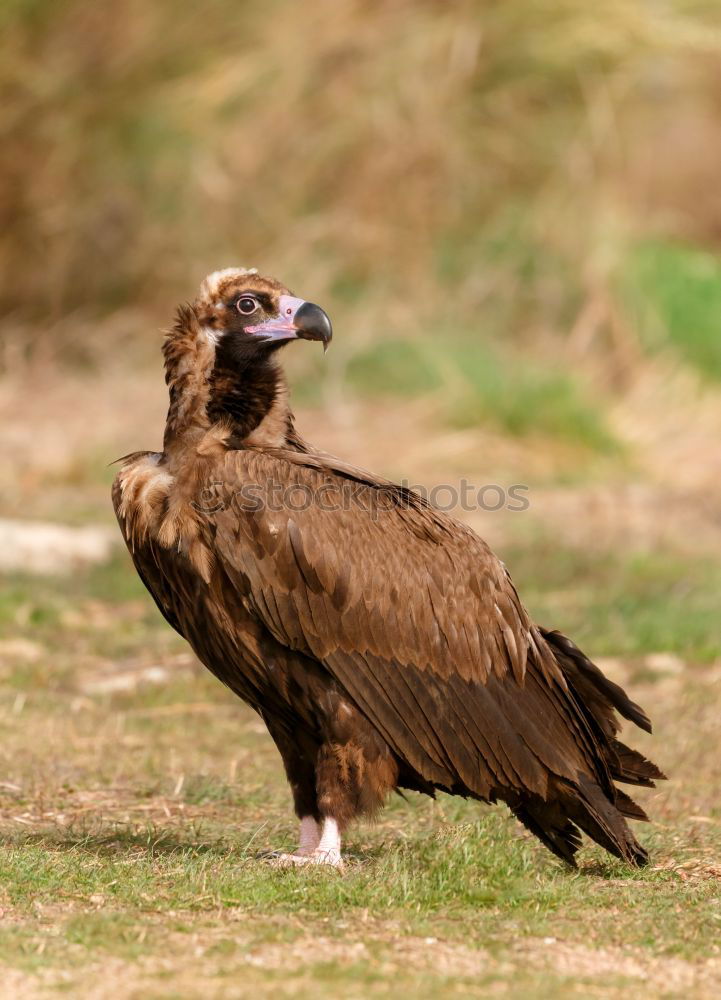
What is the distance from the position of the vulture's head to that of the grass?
5.51 ft

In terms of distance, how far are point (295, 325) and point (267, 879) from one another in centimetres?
184

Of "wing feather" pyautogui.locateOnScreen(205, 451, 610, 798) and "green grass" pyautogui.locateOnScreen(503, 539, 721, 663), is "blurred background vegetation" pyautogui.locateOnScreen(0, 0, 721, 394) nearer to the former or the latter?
"green grass" pyautogui.locateOnScreen(503, 539, 721, 663)

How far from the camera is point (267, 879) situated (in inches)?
182

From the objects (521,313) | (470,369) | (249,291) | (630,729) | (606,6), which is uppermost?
(606,6)

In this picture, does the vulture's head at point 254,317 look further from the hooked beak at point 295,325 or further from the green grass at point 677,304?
the green grass at point 677,304

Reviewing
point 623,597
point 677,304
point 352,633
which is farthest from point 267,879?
point 677,304

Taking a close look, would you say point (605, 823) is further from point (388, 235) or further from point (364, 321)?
point (388, 235)

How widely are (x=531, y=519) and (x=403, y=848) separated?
237 inches

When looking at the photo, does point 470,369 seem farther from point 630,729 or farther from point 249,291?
point 249,291

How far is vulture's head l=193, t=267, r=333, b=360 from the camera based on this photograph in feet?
17.5

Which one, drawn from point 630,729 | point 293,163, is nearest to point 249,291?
point 630,729

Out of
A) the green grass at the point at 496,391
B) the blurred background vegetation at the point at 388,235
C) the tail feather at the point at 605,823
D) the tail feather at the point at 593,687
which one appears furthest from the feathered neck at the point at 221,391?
the green grass at the point at 496,391

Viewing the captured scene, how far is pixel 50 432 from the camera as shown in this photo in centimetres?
1181

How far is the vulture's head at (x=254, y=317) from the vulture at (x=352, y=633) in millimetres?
20
